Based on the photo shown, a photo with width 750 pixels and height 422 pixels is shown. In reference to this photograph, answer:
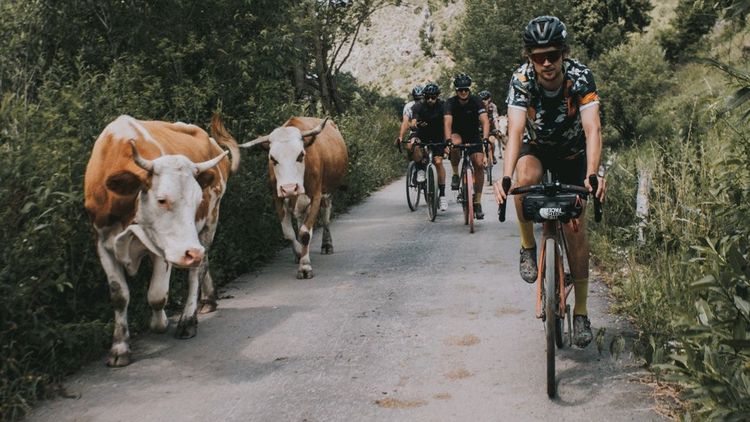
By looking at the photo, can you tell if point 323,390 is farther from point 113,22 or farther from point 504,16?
point 504,16

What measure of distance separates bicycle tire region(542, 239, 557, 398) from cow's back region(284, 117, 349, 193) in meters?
4.89

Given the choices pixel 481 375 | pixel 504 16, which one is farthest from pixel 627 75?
pixel 481 375

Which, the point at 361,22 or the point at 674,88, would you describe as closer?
the point at 361,22

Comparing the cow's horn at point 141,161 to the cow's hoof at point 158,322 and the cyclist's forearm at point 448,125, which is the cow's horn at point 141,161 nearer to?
the cow's hoof at point 158,322

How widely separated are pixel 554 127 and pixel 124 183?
10.3 feet

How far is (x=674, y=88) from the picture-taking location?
39.2m

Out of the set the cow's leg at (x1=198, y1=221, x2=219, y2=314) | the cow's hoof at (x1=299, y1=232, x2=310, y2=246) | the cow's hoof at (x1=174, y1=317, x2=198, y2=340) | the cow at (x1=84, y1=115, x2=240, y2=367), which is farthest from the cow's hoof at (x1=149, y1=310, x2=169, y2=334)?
the cow's hoof at (x1=299, y1=232, x2=310, y2=246)

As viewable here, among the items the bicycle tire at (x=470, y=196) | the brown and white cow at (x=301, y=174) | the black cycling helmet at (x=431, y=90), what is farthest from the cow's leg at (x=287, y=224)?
the black cycling helmet at (x=431, y=90)

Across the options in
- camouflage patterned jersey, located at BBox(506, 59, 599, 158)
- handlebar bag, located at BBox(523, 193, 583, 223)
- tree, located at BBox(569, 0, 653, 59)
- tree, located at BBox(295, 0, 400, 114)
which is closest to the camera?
handlebar bag, located at BBox(523, 193, 583, 223)

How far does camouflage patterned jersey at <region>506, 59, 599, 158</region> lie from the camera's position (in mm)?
5410

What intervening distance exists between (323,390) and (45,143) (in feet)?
9.64

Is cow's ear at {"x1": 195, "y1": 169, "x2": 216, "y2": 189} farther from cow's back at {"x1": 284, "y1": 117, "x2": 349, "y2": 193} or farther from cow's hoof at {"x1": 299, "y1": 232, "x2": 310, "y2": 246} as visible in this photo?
cow's back at {"x1": 284, "y1": 117, "x2": 349, "y2": 193}

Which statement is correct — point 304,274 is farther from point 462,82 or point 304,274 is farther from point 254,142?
point 462,82

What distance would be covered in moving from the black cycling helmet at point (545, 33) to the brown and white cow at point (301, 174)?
4.15 metres
